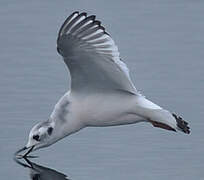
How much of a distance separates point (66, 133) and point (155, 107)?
2.32 ft

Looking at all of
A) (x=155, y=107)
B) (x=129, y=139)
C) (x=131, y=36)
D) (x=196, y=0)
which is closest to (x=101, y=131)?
(x=129, y=139)

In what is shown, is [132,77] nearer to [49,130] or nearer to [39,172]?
[49,130]

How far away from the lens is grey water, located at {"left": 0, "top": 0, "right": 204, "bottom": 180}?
29.6ft

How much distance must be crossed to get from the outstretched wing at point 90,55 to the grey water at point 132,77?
0.54 metres

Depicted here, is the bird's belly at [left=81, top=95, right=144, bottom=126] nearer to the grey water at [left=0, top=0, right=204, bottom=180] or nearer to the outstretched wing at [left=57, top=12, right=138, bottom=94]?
the outstretched wing at [left=57, top=12, right=138, bottom=94]

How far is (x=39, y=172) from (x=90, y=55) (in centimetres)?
99

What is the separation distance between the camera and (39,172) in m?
9.02

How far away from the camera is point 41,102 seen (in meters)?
10.1

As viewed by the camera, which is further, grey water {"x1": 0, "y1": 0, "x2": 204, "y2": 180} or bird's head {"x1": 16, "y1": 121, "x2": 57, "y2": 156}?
bird's head {"x1": 16, "y1": 121, "x2": 57, "y2": 156}

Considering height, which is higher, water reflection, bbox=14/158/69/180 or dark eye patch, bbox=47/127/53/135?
dark eye patch, bbox=47/127/53/135

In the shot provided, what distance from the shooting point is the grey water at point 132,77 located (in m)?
9.02

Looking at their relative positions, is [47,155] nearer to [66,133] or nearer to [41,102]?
[66,133]

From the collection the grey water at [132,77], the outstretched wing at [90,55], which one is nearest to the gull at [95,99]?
the outstretched wing at [90,55]

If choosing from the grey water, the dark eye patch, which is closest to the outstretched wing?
the dark eye patch
